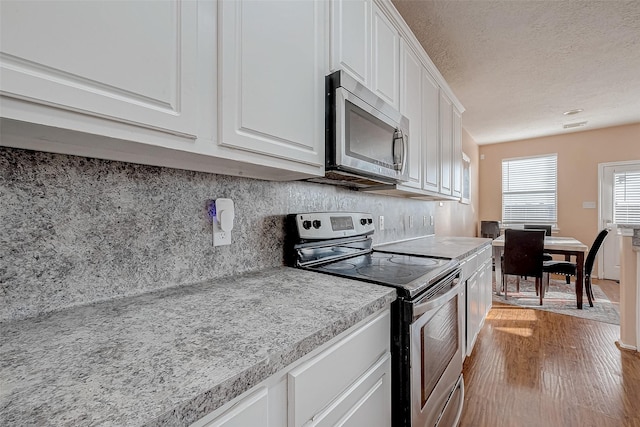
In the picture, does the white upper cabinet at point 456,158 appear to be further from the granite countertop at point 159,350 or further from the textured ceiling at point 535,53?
the granite countertop at point 159,350

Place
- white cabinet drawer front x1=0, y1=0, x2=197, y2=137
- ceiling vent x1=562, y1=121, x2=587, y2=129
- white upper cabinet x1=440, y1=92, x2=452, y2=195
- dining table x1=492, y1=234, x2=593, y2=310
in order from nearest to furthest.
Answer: white cabinet drawer front x1=0, y1=0, x2=197, y2=137, white upper cabinet x1=440, y1=92, x2=452, y2=195, dining table x1=492, y1=234, x2=593, y2=310, ceiling vent x1=562, y1=121, x2=587, y2=129

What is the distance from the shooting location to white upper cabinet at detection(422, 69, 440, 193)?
7.33ft

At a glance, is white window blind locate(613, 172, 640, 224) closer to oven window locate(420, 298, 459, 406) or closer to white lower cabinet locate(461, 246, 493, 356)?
white lower cabinet locate(461, 246, 493, 356)

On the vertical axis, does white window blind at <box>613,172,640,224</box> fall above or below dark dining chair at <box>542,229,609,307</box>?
above

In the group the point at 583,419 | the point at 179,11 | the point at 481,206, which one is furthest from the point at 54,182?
the point at 481,206

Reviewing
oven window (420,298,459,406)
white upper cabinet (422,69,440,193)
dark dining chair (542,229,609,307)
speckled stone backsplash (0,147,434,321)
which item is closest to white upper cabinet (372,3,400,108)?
white upper cabinet (422,69,440,193)

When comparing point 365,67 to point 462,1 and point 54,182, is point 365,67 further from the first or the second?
point 54,182

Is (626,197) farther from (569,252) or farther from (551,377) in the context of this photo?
(551,377)

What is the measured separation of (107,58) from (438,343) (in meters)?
1.45

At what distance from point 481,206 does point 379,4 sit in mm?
5566

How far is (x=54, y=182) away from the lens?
2.46 ft

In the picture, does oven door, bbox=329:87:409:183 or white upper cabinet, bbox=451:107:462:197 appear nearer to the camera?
oven door, bbox=329:87:409:183

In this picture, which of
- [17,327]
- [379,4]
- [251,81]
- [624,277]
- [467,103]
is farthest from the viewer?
[467,103]

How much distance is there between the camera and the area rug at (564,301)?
3127 millimetres
